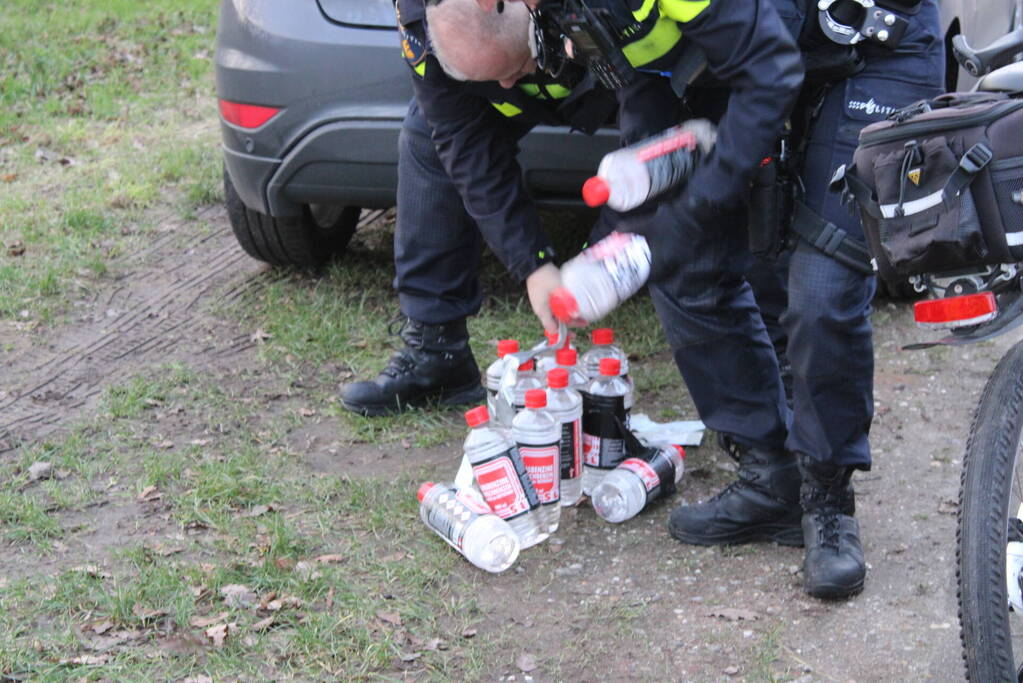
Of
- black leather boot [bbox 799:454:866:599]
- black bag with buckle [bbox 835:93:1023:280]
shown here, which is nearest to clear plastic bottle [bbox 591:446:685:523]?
black leather boot [bbox 799:454:866:599]

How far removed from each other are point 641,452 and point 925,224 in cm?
163

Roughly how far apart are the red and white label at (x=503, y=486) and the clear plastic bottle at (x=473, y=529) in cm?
4

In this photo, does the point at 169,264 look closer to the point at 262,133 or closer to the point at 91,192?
the point at 91,192

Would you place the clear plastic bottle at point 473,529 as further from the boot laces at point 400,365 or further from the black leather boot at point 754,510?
the boot laces at point 400,365

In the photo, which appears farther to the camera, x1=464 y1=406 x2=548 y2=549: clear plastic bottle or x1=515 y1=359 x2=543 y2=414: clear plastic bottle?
x1=515 y1=359 x2=543 y2=414: clear plastic bottle

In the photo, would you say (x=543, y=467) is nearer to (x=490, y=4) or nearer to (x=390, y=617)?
(x=390, y=617)

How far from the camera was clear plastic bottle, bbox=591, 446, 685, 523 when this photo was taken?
11.5 ft

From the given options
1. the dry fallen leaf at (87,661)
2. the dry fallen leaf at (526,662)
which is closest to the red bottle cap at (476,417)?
the dry fallen leaf at (526,662)

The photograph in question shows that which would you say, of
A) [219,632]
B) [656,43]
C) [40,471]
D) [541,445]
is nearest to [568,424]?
[541,445]

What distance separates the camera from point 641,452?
12.0ft

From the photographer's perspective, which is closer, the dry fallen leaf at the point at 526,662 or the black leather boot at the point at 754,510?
the dry fallen leaf at the point at 526,662

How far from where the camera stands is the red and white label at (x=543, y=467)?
3.39m

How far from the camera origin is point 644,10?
8.30 ft

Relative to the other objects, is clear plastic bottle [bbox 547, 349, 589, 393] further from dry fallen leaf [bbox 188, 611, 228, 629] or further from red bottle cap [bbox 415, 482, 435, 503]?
dry fallen leaf [bbox 188, 611, 228, 629]
